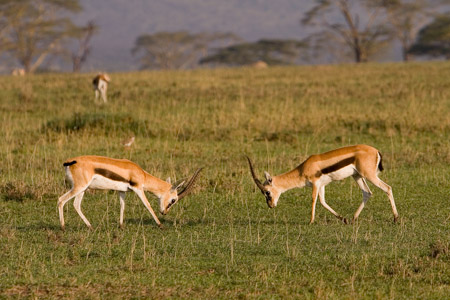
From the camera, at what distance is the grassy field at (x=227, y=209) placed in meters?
6.20

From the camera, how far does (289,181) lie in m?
8.84

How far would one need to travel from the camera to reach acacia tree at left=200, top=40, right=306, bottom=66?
60.7m

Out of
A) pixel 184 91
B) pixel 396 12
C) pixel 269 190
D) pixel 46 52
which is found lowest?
pixel 269 190

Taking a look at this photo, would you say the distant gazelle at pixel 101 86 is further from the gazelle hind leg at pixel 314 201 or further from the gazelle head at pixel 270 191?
the gazelle hind leg at pixel 314 201

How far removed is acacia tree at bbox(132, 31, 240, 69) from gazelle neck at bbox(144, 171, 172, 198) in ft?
190

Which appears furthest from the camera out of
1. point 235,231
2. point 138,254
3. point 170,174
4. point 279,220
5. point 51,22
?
point 51,22

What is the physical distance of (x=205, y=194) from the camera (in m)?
10.2

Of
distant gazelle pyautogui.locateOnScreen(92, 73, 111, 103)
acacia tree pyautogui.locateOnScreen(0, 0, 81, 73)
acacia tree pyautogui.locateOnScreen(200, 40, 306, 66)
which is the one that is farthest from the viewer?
acacia tree pyautogui.locateOnScreen(200, 40, 306, 66)

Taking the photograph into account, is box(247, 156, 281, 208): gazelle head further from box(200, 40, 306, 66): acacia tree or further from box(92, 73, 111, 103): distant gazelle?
box(200, 40, 306, 66): acacia tree

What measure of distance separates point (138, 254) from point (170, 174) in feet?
14.6

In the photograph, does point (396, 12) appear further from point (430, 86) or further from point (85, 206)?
point (85, 206)

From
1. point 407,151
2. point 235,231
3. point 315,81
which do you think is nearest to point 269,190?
point 235,231

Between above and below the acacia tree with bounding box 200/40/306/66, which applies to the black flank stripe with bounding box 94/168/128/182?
below

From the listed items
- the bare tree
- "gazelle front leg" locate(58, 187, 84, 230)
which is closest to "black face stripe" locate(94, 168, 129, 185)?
"gazelle front leg" locate(58, 187, 84, 230)
